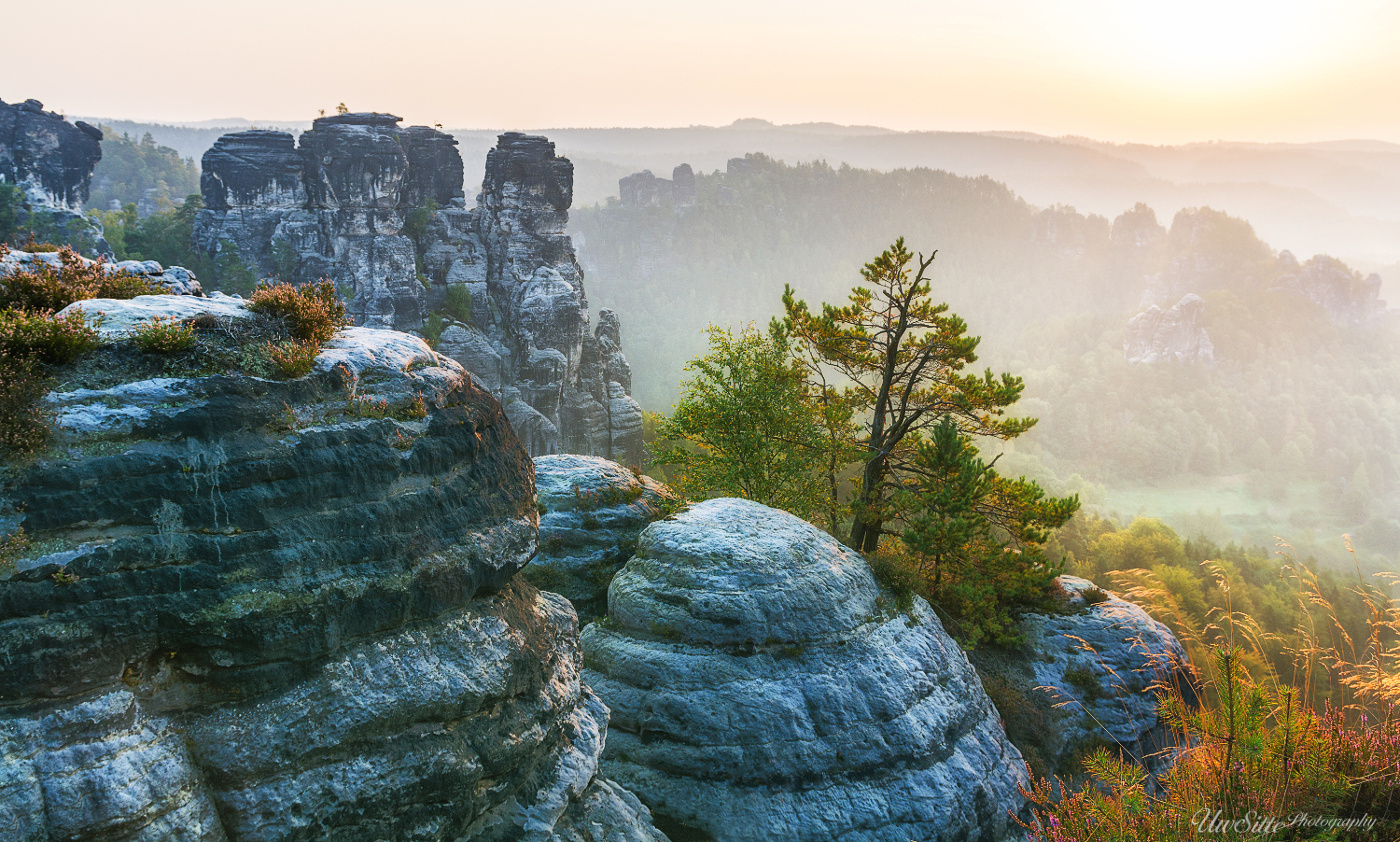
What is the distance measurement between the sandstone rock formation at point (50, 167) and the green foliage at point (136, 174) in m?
48.7

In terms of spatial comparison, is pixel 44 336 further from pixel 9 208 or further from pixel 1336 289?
pixel 1336 289

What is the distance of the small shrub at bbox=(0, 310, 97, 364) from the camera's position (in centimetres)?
792

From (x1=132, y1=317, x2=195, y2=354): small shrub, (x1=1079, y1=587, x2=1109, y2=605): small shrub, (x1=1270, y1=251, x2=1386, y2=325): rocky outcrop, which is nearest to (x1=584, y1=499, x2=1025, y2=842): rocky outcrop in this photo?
(x1=1079, y1=587, x2=1109, y2=605): small shrub

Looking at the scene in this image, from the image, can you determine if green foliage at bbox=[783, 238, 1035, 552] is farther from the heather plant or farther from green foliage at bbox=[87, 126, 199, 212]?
green foliage at bbox=[87, 126, 199, 212]

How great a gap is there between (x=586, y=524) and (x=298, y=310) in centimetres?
1142

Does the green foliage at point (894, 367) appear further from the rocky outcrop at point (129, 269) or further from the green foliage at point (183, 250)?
the green foliage at point (183, 250)

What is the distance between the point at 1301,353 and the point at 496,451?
727 feet

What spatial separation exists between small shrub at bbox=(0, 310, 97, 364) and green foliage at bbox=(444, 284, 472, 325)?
2520 inches

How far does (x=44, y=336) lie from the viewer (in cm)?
816

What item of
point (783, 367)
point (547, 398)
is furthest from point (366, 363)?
point (547, 398)

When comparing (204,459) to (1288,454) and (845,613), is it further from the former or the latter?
(1288,454)

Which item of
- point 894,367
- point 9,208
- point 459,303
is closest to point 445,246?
point 459,303

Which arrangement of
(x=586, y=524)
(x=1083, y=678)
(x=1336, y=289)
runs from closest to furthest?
(x=586, y=524) < (x=1083, y=678) < (x=1336, y=289)

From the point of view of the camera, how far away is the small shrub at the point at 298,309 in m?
9.98
